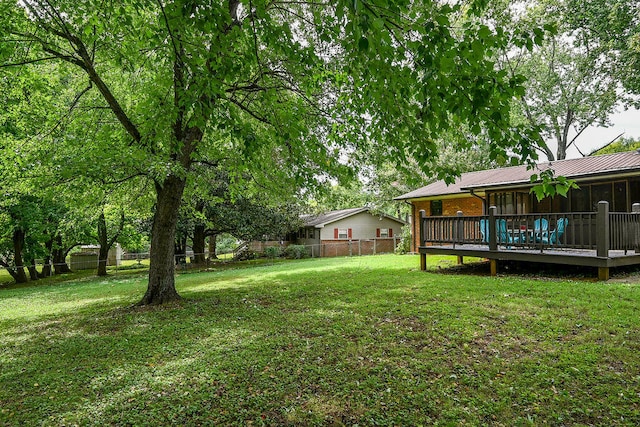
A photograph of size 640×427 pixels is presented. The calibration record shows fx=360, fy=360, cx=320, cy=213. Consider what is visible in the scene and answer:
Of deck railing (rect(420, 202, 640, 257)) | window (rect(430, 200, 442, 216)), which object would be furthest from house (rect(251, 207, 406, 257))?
deck railing (rect(420, 202, 640, 257))

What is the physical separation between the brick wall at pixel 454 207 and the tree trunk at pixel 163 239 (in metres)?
13.7

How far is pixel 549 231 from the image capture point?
941cm

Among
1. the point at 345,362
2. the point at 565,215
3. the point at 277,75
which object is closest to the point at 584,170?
the point at 565,215

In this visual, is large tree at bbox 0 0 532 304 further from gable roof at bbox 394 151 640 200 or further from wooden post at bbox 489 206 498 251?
gable roof at bbox 394 151 640 200

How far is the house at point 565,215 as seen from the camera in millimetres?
8680

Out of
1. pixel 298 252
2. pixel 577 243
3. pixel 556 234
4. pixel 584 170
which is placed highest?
pixel 584 170

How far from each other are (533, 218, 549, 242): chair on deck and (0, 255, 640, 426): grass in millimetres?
1927

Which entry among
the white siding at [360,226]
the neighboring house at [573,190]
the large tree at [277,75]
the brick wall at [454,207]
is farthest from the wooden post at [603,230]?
the white siding at [360,226]

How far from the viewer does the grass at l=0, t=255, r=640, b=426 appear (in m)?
3.45

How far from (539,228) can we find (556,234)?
0.68m

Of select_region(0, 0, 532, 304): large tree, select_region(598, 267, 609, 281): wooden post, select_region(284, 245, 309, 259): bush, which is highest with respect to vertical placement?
select_region(0, 0, 532, 304): large tree

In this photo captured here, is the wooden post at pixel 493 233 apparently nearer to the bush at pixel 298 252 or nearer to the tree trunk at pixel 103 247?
the bush at pixel 298 252

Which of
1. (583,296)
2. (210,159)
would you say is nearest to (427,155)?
(583,296)

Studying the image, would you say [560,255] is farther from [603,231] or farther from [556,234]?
[603,231]
